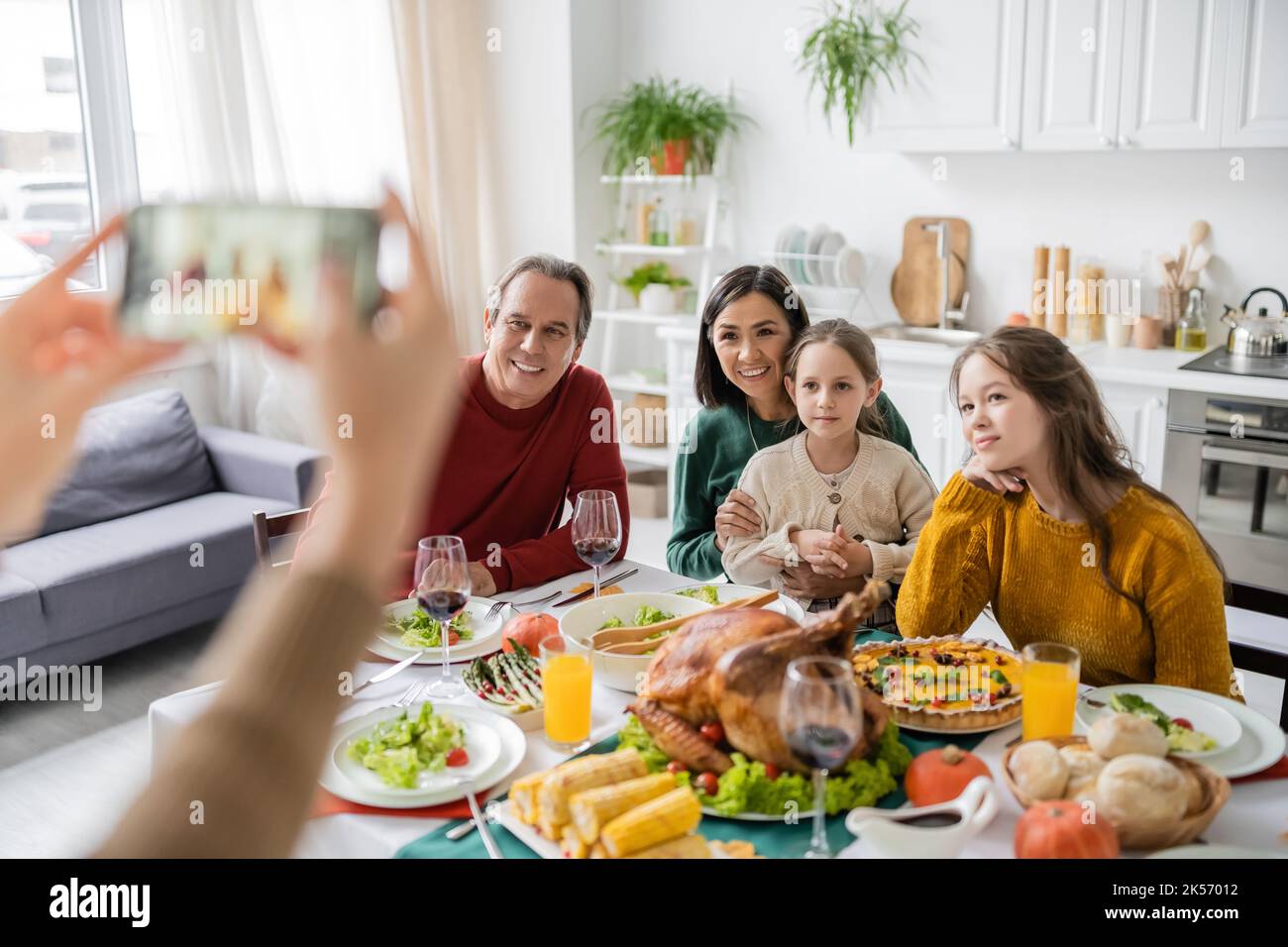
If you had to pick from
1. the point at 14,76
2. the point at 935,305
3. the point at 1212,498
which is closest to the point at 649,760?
the point at 1212,498

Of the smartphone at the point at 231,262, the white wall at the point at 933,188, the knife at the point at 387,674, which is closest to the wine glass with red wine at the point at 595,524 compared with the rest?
the knife at the point at 387,674

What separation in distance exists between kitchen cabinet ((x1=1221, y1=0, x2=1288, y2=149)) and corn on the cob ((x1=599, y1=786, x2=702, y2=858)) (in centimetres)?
304

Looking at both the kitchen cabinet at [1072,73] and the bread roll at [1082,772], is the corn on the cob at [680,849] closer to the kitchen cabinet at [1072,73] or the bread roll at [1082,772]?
the bread roll at [1082,772]

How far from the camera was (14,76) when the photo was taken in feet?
12.7

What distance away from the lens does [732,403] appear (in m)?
2.47

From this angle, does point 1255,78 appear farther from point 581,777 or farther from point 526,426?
point 581,777

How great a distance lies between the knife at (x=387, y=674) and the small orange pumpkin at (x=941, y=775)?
2.58 ft

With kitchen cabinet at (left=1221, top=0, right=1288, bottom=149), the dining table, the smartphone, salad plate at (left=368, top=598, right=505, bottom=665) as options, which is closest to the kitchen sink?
kitchen cabinet at (left=1221, top=0, right=1288, bottom=149)

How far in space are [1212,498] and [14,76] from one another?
13.4 feet

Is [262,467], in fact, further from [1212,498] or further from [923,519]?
[1212,498]

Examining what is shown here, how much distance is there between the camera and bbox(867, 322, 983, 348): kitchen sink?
4.13m

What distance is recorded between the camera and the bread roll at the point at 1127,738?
1.24 m

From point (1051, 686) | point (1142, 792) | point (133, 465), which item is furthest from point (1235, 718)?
point (133, 465)

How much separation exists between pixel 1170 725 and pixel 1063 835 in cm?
38
